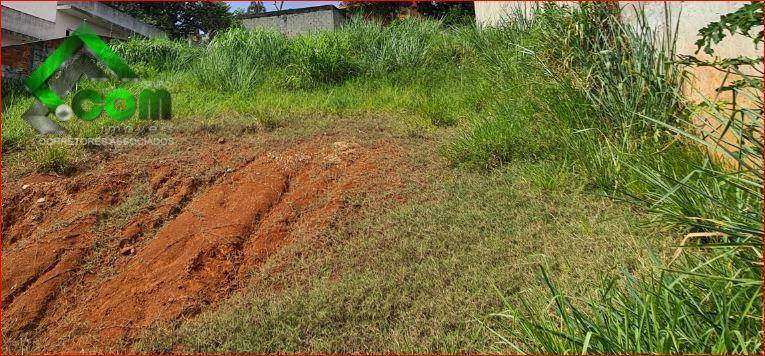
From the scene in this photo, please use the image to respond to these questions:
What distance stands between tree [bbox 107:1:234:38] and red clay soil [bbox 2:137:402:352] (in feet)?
61.8

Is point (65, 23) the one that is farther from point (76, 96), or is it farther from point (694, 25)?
point (694, 25)

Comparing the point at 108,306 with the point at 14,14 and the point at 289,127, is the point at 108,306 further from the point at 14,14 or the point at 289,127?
the point at 14,14

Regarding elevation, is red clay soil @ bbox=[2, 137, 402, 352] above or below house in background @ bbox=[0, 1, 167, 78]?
below

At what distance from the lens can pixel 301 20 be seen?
12281mm

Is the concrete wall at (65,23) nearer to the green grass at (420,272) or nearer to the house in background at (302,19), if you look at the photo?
the house in background at (302,19)

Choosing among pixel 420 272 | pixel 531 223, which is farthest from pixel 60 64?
pixel 531 223

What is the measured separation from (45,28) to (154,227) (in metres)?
10.0

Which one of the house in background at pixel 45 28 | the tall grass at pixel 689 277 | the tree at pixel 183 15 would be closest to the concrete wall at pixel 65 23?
the house in background at pixel 45 28

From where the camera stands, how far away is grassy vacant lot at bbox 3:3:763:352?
1682 mm

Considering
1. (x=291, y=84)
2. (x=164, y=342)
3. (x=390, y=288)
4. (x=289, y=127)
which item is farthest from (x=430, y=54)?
(x=164, y=342)

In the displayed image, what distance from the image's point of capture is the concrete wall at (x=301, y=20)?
12.0 metres

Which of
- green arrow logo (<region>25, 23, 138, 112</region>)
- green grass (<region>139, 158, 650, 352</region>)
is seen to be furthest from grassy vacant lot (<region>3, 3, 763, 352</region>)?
green arrow logo (<region>25, 23, 138, 112</region>)

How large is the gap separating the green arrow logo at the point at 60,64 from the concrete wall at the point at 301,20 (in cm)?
441

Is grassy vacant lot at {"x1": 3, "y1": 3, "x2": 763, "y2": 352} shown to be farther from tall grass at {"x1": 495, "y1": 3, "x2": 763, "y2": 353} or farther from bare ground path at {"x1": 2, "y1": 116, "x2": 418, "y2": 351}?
bare ground path at {"x1": 2, "y1": 116, "x2": 418, "y2": 351}
